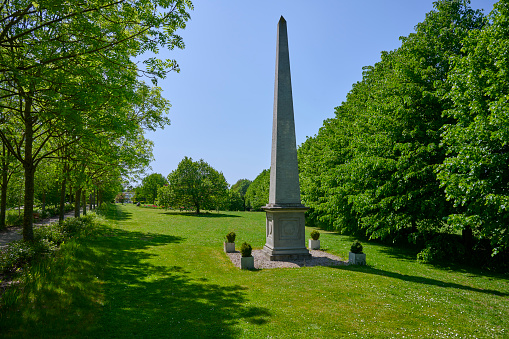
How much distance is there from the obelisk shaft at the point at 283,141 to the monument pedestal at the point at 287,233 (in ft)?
1.28

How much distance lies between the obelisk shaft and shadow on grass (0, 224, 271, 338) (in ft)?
19.9

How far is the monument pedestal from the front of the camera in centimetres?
1444

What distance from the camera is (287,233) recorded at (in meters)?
14.7

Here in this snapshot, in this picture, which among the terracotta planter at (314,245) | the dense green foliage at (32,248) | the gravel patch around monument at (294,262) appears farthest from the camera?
the terracotta planter at (314,245)

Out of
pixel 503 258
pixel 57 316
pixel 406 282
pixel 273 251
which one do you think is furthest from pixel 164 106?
pixel 503 258

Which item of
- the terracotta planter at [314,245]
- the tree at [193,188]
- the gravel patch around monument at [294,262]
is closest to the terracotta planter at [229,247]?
the gravel patch around monument at [294,262]

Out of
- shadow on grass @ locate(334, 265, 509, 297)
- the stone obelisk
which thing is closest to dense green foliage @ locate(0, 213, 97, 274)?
the stone obelisk

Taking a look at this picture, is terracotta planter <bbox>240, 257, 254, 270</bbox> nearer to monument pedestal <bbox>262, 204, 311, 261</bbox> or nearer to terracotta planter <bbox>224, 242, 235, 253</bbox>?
monument pedestal <bbox>262, 204, 311, 261</bbox>

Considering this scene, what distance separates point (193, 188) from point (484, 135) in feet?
147

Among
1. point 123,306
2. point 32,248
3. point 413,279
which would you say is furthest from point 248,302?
point 32,248

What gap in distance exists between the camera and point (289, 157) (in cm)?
1499

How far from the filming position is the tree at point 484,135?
1026 cm

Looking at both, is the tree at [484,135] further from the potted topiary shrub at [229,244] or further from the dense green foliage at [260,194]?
the dense green foliage at [260,194]

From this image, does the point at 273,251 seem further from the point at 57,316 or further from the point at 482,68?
the point at 482,68
